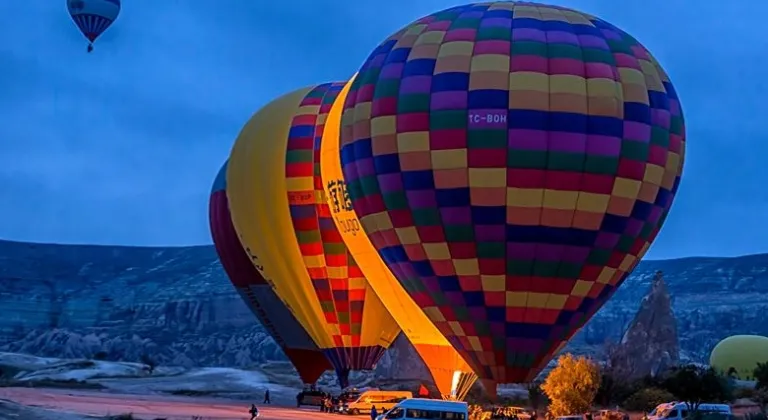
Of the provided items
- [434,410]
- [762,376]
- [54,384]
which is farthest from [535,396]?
[54,384]

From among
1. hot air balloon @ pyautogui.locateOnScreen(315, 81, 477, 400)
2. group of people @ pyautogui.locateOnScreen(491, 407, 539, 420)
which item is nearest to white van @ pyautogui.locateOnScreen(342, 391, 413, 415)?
group of people @ pyautogui.locateOnScreen(491, 407, 539, 420)

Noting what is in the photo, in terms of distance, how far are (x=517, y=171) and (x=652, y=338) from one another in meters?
38.8

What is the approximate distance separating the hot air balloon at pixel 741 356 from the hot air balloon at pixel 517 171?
27.2m

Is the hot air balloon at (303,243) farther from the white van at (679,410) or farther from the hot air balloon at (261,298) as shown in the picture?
the white van at (679,410)

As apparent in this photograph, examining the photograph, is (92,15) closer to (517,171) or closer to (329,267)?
(329,267)

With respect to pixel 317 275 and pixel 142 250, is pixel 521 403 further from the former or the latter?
pixel 142 250

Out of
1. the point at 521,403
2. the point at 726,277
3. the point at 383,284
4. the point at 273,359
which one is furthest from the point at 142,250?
the point at 383,284

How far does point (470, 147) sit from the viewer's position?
22.5 m

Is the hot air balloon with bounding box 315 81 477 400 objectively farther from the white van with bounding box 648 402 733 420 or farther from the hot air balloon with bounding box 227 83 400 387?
the white van with bounding box 648 402 733 420

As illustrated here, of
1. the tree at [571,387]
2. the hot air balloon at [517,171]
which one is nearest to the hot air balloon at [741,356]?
the tree at [571,387]

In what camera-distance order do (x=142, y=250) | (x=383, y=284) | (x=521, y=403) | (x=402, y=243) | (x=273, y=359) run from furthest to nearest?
(x=142, y=250), (x=273, y=359), (x=521, y=403), (x=383, y=284), (x=402, y=243)

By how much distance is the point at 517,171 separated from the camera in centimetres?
2234

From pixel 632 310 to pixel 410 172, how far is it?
10002cm

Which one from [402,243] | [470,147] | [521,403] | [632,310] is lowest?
[521,403]
